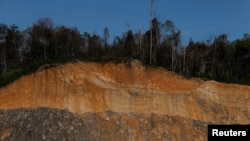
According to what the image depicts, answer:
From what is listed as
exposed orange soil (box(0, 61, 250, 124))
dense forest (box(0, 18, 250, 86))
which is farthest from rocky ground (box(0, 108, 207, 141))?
dense forest (box(0, 18, 250, 86))

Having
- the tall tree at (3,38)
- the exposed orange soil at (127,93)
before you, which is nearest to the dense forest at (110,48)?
the tall tree at (3,38)

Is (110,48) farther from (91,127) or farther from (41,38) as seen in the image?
(91,127)

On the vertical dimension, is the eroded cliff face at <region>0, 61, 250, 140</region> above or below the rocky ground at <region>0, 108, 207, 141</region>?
above

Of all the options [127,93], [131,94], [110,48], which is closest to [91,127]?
[127,93]

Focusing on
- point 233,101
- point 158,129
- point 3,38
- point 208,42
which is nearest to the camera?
point 158,129

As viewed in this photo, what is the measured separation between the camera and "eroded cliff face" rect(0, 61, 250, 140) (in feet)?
85.2

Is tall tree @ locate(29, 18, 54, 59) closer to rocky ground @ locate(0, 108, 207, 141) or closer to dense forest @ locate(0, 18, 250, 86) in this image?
dense forest @ locate(0, 18, 250, 86)

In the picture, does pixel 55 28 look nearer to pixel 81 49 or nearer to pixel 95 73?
pixel 81 49

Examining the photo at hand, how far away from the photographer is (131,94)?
27812 millimetres

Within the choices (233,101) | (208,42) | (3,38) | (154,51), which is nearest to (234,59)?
(208,42)

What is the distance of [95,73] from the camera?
27.7 metres

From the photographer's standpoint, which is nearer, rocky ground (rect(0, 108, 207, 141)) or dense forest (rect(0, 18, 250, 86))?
rocky ground (rect(0, 108, 207, 141))

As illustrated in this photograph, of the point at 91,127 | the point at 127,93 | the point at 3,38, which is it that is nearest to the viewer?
the point at 91,127

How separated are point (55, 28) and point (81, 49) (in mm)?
2788
